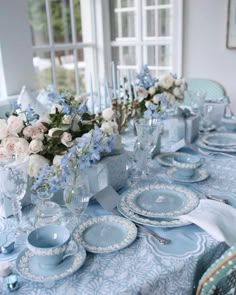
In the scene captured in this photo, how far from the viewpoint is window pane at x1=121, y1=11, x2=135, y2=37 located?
3303 mm

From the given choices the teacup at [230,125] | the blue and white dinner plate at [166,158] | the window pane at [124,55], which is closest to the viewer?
the blue and white dinner plate at [166,158]

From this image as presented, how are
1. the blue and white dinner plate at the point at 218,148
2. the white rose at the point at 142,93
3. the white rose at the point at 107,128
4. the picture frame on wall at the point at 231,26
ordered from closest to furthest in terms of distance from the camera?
1. the white rose at the point at 107,128
2. the blue and white dinner plate at the point at 218,148
3. the white rose at the point at 142,93
4. the picture frame on wall at the point at 231,26

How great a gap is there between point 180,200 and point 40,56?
2.34 meters

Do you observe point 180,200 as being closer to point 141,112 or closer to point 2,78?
point 141,112

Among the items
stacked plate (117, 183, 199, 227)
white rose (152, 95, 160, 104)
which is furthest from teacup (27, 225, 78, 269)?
white rose (152, 95, 160, 104)

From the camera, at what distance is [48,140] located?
1.05m

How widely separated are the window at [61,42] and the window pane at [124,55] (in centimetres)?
24

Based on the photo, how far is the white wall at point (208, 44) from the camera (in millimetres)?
2928

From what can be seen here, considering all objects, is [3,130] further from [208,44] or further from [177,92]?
[208,44]

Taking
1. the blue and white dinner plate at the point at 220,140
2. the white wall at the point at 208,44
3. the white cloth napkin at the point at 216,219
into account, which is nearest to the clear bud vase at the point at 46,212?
the white cloth napkin at the point at 216,219

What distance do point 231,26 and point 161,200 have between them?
2267 mm

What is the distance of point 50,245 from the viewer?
2.73ft

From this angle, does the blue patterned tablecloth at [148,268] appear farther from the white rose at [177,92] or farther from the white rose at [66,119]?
the white rose at [177,92]

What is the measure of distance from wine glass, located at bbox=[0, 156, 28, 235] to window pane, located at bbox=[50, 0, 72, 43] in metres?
2.36
